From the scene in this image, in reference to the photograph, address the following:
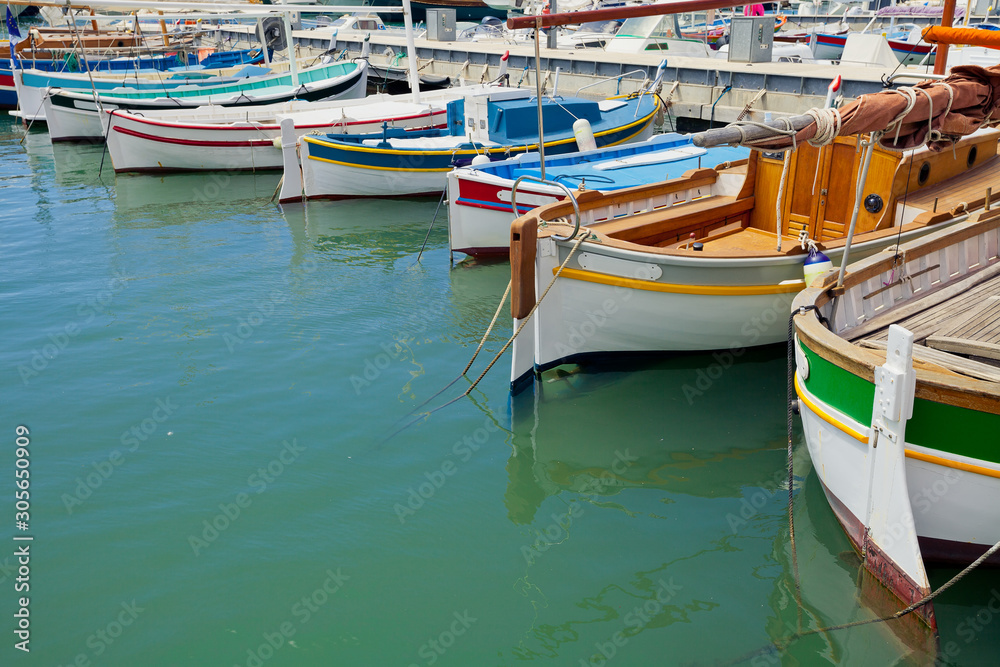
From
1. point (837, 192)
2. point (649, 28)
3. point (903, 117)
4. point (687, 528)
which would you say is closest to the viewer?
point (903, 117)

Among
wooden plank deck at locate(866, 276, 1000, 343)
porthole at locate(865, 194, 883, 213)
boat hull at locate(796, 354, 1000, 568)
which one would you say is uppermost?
porthole at locate(865, 194, 883, 213)

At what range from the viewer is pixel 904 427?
14.7 ft

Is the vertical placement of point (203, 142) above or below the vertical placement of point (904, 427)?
above

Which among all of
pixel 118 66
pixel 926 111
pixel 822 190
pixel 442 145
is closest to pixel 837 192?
pixel 822 190

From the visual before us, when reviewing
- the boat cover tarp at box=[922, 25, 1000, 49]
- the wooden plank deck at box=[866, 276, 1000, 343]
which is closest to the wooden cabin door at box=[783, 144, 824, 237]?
the boat cover tarp at box=[922, 25, 1000, 49]

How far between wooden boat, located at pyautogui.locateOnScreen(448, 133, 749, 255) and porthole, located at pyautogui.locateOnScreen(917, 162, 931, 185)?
3.08 metres

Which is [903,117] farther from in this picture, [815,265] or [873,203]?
[873,203]

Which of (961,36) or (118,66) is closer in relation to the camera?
(961,36)

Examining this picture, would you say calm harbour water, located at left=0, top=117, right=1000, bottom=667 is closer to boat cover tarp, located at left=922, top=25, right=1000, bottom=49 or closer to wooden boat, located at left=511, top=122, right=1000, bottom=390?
wooden boat, located at left=511, top=122, right=1000, bottom=390

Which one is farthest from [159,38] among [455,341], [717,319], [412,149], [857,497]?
[857,497]

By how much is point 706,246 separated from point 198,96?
61.1ft

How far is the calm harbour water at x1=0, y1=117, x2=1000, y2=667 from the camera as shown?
4.89 metres

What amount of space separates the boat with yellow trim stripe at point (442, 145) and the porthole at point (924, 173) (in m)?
6.92

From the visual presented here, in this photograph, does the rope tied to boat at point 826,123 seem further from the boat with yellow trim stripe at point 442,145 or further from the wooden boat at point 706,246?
the boat with yellow trim stripe at point 442,145
